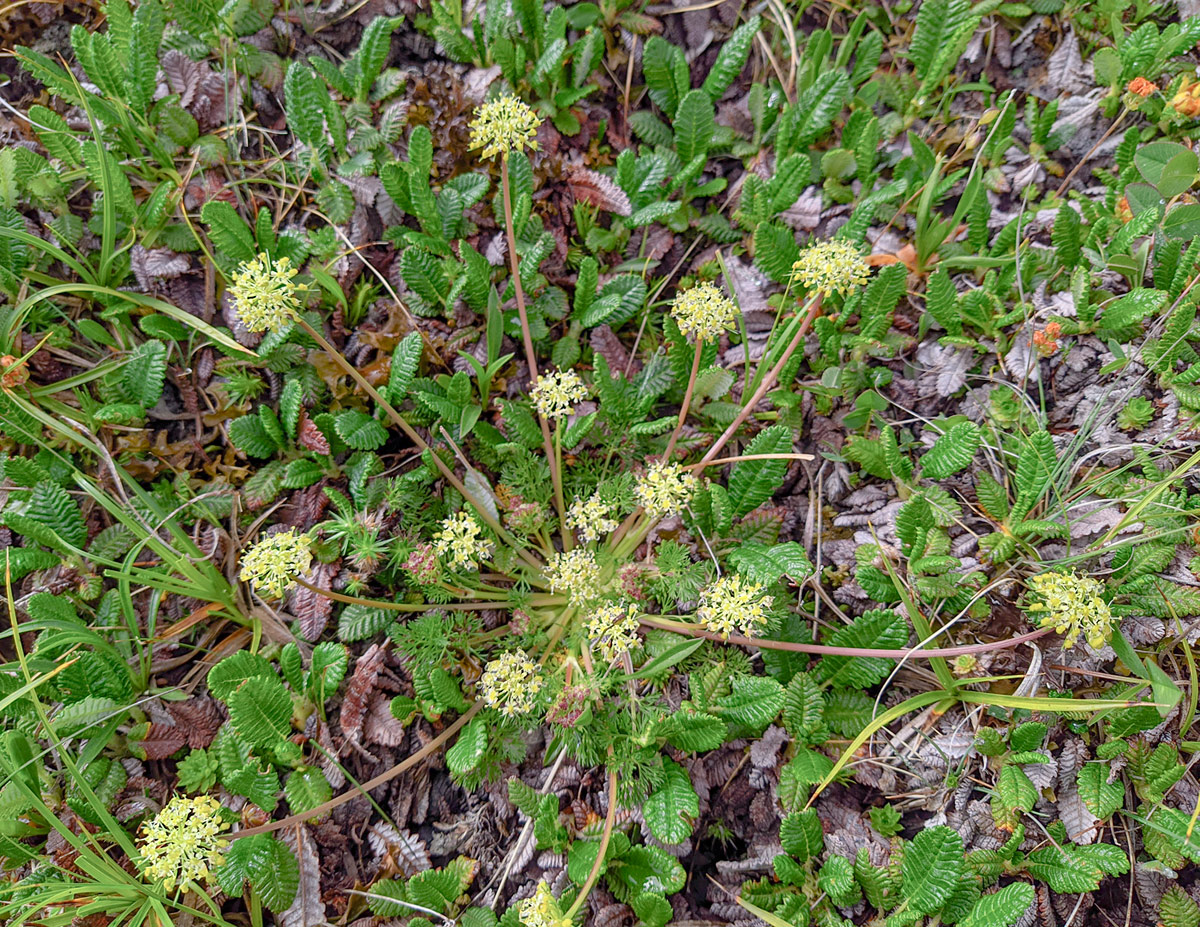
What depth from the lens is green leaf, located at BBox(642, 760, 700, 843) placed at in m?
2.73

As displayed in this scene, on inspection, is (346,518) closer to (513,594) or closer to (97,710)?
(513,594)

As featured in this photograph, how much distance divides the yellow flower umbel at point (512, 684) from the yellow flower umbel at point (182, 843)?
95 centimetres

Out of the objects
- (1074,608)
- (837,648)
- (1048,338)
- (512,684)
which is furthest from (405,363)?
(1048,338)

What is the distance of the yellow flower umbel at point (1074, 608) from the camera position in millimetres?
2379

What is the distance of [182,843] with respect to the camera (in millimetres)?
2256

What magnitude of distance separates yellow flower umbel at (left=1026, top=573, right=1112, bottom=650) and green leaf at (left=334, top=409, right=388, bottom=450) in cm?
262

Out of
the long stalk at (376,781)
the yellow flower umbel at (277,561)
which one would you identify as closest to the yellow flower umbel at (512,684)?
the long stalk at (376,781)

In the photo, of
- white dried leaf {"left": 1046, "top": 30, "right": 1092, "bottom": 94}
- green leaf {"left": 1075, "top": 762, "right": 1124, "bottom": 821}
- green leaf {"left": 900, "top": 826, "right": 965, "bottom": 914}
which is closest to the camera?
green leaf {"left": 900, "top": 826, "right": 965, "bottom": 914}

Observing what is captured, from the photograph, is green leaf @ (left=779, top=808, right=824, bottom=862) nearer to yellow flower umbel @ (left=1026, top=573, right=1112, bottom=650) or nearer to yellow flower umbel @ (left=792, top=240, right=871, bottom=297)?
yellow flower umbel @ (left=1026, top=573, right=1112, bottom=650)

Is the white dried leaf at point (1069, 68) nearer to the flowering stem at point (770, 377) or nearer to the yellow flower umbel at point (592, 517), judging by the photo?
the flowering stem at point (770, 377)

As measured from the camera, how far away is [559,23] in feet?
12.0

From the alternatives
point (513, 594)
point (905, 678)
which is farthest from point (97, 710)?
point (905, 678)

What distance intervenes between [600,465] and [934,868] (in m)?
2.06

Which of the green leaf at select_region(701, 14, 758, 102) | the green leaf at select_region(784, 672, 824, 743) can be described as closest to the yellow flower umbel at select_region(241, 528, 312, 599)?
the green leaf at select_region(784, 672, 824, 743)
